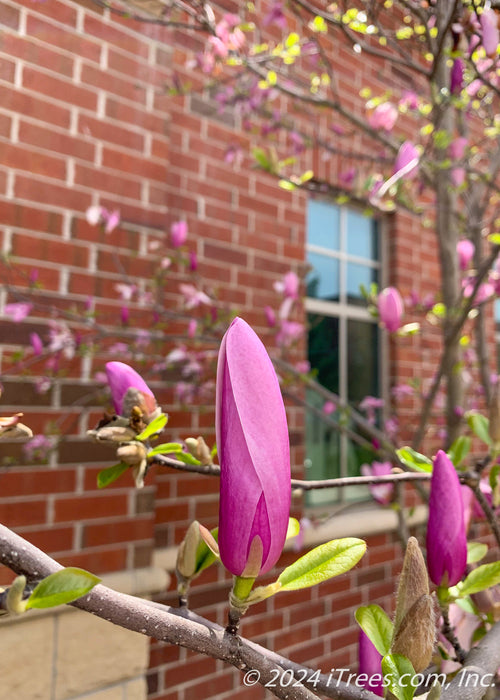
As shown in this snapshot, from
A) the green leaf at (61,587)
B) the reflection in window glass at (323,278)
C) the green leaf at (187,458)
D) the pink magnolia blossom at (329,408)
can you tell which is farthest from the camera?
the reflection in window glass at (323,278)

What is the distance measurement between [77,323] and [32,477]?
47 centimetres

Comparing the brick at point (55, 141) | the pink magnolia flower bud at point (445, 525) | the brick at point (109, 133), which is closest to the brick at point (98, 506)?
the brick at point (55, 141)

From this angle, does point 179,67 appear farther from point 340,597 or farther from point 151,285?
point 340,597

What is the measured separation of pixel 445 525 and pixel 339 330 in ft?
7.17

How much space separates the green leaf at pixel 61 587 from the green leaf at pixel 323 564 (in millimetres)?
115

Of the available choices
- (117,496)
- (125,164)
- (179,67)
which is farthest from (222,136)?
→ (117,496)

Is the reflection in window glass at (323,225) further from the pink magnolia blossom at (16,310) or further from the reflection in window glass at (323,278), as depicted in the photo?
the pink magnolia blossom at (16,310)

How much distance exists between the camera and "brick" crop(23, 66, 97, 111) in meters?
0.94

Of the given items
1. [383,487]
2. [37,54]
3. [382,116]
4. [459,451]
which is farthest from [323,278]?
[459,451]

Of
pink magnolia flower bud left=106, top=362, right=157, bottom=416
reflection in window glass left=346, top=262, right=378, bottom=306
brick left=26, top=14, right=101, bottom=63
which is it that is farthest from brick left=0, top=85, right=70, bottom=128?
reflection in window glass left=346, top=262, right=378, bottom=306

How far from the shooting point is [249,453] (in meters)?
0.26

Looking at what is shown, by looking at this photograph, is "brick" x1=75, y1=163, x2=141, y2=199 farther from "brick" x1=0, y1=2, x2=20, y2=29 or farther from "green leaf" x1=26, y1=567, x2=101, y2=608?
"green leaf" x1=26, y1=567, x2=101, y2=608

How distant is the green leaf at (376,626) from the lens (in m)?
0.37

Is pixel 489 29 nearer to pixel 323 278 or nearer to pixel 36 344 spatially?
pixel 36 344
